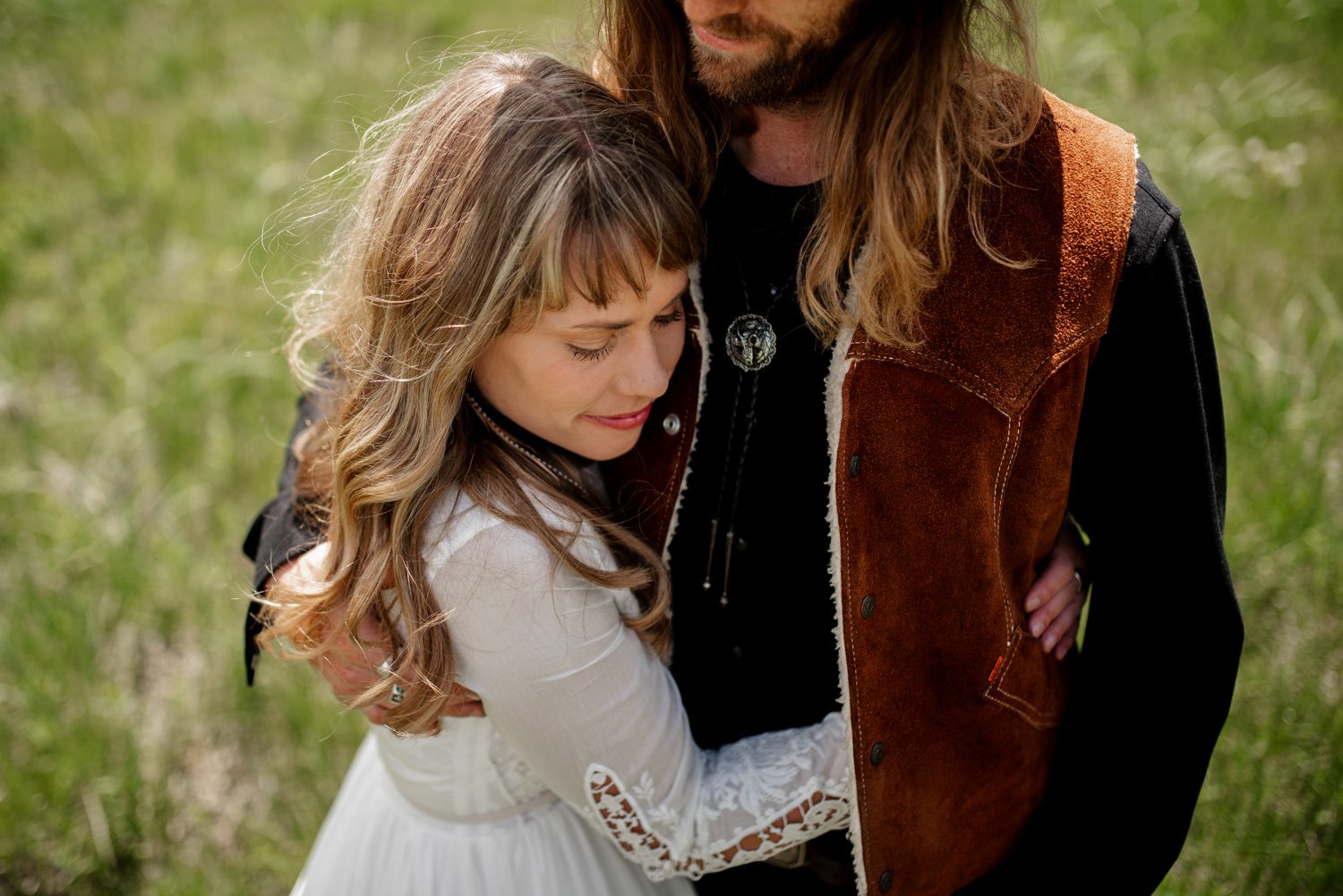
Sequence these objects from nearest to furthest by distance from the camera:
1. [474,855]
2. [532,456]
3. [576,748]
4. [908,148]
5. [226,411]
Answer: [908,148] → [576,748] → [532,456] → [474,855] → [226,411]

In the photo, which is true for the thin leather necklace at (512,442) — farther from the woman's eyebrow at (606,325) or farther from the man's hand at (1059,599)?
the man's hand at (1059,599)

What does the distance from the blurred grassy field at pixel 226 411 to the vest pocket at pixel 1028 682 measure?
86 centimetres

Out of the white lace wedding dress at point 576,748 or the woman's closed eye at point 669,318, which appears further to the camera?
the woman's closed eye at point 669,318

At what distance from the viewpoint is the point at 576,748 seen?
1.53 metres

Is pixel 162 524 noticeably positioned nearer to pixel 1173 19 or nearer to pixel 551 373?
pixel 551 373

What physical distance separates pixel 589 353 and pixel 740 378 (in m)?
0.26

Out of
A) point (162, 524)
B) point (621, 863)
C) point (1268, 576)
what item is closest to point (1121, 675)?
point (621, 863)

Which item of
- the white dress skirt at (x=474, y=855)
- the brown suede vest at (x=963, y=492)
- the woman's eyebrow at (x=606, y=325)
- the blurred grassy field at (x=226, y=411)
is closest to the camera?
the brown suede vest at (x=963, y=492)

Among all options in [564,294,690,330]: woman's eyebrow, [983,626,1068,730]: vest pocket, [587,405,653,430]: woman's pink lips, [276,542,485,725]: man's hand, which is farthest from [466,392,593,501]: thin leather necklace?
[983,626,1068,730]: vest pocket

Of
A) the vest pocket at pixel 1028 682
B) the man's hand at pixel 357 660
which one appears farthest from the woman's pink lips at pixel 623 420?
the vest pocket at pixel 1028 682

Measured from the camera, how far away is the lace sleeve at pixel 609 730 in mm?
1494

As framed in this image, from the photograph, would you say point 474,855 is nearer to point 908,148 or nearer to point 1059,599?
point 1059,599

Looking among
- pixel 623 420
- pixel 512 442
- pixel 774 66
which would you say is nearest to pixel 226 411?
pixel 512 442

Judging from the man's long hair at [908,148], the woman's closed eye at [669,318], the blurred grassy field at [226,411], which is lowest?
the blurred grassy field at [226,411]
